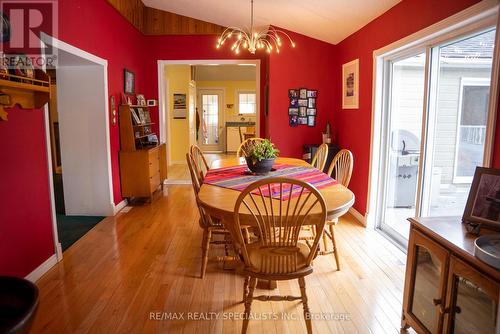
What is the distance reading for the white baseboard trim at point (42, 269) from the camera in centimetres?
259

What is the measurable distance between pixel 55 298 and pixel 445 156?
3.15 m

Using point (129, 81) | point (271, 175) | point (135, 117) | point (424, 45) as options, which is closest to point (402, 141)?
point (424, 45)

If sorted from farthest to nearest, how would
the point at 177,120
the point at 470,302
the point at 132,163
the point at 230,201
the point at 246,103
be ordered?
the point at 246,103, the point at 177,120, the point at 132,163, the point at 230,201, the point at 470,302

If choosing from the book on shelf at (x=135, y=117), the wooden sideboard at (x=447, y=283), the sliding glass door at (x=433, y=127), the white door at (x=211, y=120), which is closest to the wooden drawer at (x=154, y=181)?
the book on shelf at (x=135, y=117)

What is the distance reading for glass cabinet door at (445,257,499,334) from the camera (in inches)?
54.1

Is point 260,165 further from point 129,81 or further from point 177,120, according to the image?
point 177,120

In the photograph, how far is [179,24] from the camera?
5.68 m

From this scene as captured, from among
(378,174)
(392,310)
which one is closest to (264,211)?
(392,310)

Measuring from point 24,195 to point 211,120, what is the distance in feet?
28.5

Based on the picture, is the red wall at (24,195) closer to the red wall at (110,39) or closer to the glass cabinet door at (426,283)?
the red wall at (110,39)

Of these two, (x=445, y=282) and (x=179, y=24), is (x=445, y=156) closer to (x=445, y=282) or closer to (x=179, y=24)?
(x=445, y=282)

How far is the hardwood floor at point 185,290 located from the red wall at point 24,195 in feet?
0.81

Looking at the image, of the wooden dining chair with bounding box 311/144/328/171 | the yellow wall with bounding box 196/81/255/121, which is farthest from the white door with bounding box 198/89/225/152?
the wooden dining chair with bounding box 311/144/328/171

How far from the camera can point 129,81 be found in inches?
196
